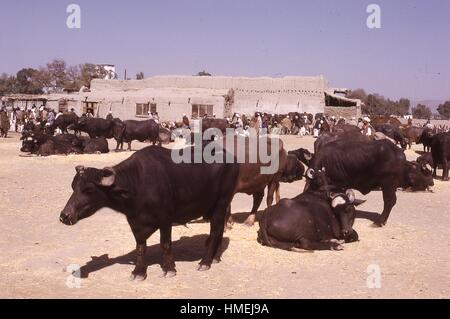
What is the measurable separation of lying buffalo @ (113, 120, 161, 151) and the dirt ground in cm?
1259

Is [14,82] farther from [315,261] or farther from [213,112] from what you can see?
[315,261]

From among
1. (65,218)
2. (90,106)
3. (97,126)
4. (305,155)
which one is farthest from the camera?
(90,106)

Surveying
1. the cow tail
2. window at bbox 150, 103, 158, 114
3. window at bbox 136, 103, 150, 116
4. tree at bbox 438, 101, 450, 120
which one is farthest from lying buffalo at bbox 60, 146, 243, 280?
tree at bbox 438, 101, 450, 120

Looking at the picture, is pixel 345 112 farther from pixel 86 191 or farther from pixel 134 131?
pixel 86 191

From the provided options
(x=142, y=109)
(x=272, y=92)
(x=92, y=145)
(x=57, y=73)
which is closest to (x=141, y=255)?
(x=92, y=145)

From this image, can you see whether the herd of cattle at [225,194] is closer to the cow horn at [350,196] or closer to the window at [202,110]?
the cow horn at [350,196]

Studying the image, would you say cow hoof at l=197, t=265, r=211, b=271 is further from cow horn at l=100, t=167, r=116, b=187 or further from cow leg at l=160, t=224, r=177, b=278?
cow horn at l=100, t=167, r=116, b=187

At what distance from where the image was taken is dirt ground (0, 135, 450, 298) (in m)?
6.09

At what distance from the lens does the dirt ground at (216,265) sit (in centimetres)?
609

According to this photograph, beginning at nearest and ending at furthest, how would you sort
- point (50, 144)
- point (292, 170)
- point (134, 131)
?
point (292, 170), point (50, 144), point (134, 131)

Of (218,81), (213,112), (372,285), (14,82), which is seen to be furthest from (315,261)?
(14,82)

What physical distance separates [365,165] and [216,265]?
414 cm

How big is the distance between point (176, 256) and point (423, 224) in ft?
17.0

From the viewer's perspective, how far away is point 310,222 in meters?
7.77
